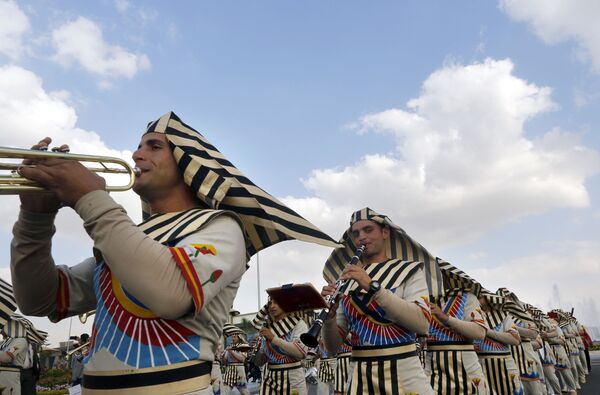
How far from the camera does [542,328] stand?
1623cm

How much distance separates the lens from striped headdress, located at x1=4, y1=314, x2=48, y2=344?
11.6 m

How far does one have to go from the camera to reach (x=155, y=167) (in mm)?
2613

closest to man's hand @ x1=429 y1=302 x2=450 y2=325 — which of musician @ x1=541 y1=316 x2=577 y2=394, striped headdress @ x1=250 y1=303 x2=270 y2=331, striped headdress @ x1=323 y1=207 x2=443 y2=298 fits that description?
striped headdress @ x1=323 y1=207 x2=443 y2=298

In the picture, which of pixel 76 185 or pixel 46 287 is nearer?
pixel 76 185

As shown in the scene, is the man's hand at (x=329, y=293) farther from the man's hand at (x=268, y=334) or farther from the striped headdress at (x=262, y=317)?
the striped headdress at (x=262, y=317)

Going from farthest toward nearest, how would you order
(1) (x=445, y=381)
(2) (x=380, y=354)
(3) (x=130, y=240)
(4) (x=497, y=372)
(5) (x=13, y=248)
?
(4) (x=497, y=372) < (1) (x=445, y=381) < (2) (x=380, y=354) < (5) (x=13, y=248) < (3) (x=130, y=240)

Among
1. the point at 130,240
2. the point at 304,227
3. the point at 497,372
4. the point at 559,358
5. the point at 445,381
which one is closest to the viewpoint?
the point at 130,240

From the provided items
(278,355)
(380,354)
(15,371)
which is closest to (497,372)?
(278,355)

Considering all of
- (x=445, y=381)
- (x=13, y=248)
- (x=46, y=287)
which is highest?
(x=13, y=248)

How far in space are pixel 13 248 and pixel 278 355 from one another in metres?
7.29

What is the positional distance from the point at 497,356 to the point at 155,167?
8507 mm

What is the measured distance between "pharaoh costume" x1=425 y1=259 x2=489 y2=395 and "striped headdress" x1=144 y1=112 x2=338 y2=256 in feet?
15.4

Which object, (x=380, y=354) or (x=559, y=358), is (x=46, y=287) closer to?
(x=380, y=354)

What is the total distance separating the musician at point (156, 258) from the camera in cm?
185
